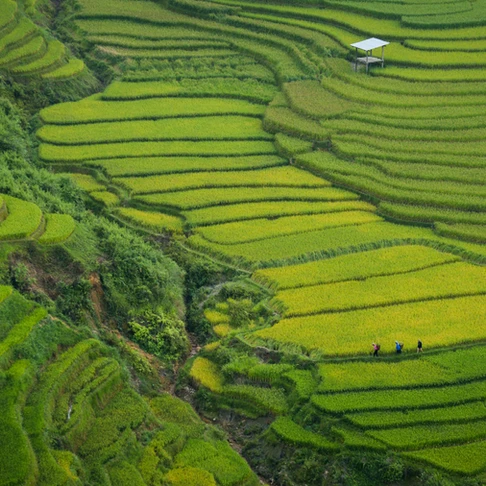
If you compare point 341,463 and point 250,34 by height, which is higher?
point 250,34

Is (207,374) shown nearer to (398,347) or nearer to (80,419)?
(398,347)

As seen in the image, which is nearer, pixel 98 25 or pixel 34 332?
pixel 34 332

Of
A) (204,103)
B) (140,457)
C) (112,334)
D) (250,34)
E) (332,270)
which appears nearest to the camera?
(140,457)

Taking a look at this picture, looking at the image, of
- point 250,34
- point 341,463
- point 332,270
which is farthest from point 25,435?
point 250,34

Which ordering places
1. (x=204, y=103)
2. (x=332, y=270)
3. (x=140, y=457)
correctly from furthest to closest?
(x=204, y=103), (x=332, y=270), (x=140, y=457)

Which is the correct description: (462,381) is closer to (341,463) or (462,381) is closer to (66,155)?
(341,463)

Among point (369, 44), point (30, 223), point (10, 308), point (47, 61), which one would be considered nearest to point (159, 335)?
point (30, 223)

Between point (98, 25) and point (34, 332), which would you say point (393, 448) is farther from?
point (98, 25)
